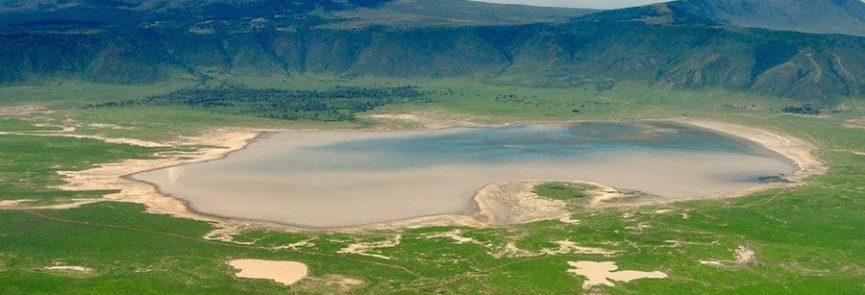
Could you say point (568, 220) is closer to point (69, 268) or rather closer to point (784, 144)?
point (69, 268)

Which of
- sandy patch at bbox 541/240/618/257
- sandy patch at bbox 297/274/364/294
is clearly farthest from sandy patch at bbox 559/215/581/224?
sandy patch at bbox 297/274/364/294

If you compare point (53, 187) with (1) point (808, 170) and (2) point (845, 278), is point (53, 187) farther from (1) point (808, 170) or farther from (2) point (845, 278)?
(1) point (808, 170)

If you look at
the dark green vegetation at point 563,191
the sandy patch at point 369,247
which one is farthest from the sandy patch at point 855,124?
Result: the sandy patch at point 369,247

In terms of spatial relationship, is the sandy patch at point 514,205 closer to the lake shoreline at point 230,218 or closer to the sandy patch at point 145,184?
the lake shoreline at point 230,218

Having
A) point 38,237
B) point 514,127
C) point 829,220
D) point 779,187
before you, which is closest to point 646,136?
point 514,127

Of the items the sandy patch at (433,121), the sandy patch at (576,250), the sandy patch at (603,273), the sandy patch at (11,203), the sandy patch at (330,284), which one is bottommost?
the sandy patch at (330,284)

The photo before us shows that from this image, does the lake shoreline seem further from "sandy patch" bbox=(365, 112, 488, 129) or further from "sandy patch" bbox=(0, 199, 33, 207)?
"sandy patch" bbox=(365, 112, 488, 129)

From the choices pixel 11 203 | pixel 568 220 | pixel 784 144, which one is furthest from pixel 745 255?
pixel 784 144
